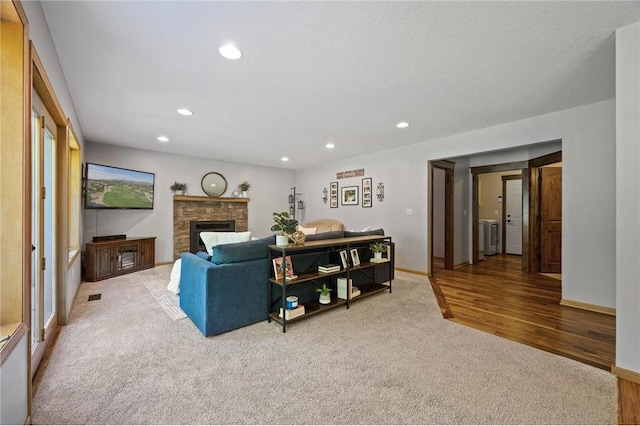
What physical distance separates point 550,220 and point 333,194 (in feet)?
13.9

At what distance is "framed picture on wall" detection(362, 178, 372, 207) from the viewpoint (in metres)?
5.73

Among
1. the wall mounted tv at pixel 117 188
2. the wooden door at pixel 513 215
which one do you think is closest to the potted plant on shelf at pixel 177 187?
the wall mounted tv at pixel 117 188

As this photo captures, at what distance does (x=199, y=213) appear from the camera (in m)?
6.20

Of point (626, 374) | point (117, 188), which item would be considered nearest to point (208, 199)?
point (117, 188)

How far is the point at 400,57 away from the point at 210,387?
2.75 meters

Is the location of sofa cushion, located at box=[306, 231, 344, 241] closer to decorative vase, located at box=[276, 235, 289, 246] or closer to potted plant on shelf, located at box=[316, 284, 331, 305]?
decorative vase, located at box=[276, 235, 289, 246]

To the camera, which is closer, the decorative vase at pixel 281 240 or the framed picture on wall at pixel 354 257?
the decorative vase at pixel 281 240

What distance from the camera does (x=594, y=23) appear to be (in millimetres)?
1775

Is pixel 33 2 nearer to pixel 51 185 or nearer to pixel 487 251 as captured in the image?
pixel 51 185

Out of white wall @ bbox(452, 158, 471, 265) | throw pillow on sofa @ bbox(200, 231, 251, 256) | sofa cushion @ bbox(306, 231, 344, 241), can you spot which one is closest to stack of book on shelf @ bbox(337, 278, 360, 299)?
sofa cushion @ bbox(306, 231, 344, 241)

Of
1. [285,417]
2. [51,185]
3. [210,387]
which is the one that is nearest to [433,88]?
[285,417]

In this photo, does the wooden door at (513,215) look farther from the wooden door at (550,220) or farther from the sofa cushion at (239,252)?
the sofa cushion at (239,252)

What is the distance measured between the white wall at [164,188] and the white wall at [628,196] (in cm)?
648

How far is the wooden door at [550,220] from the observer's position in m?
4.73
